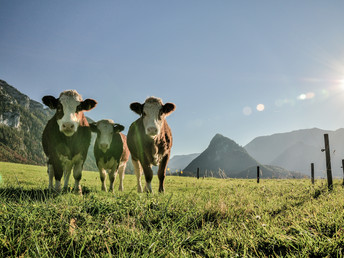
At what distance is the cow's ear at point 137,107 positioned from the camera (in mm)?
7116

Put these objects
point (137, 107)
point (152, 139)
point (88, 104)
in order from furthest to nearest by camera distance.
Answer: point (137, 107)
point (152, 139)
point (88, 104)

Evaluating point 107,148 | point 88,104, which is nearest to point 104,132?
point 107,148

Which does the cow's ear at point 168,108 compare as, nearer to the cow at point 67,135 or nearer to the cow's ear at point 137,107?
the cow's ear at point 137,107

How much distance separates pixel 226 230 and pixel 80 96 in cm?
566

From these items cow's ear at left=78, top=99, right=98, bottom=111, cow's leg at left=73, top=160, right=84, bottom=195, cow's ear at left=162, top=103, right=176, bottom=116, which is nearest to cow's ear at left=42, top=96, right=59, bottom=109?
cow's ear at left=78, top=99, right=98, bottom=111

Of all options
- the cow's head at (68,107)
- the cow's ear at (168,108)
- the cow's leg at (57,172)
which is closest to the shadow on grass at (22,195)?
the cow's leg at (57,172)

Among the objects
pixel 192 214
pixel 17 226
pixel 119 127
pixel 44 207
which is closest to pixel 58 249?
pixel 17 226

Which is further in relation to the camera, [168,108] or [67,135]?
[168,108]

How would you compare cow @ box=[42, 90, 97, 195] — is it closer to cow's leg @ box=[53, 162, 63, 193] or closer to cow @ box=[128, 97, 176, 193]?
cow's leg @ box=[53, 162, 63, 193]

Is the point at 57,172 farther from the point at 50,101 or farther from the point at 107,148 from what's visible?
the point at 107,148

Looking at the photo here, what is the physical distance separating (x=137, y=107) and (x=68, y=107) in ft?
6.90

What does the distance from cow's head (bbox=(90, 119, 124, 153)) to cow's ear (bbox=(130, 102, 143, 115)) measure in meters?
2.16

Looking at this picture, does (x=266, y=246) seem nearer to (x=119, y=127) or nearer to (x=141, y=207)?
(x=141, y=207)

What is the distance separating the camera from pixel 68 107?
6129 mm
